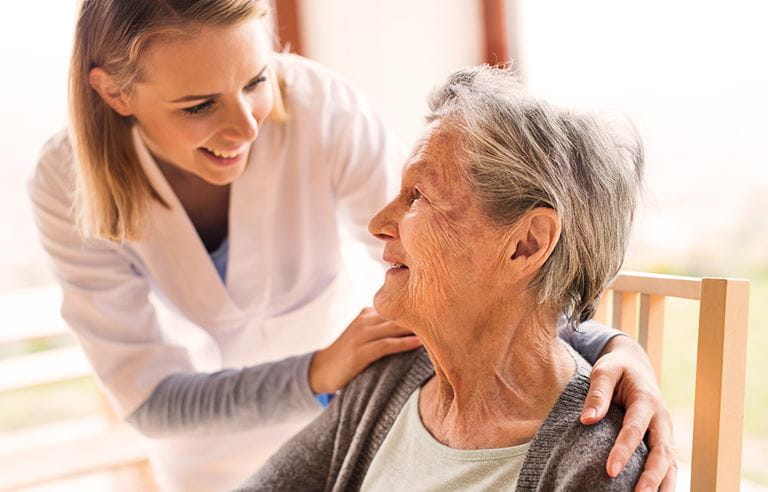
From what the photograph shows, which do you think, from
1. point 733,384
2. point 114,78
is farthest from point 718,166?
point 114,78

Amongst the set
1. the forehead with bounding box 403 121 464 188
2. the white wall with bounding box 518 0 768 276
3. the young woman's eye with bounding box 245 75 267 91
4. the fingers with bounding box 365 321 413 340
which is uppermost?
the young woman's eye with bounding box 245 75 267 91

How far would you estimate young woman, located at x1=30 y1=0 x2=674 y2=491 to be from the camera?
1.53 meters

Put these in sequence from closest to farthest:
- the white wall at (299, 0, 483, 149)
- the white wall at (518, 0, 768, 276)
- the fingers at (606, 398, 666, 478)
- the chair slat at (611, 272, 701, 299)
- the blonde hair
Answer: the fingers at (606, 398, 666, 478), the chair slat at (611, 272, 701, 299), the blonde hair, the white wall at (518, 0, 768, 276), the white wall at (299, 0, 483, 149)

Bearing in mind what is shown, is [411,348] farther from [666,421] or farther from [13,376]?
[13,376]

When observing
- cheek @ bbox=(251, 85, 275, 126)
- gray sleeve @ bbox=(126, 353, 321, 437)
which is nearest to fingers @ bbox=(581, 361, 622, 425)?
gray sleeve @ bbox=(126, 353, 321, 437)

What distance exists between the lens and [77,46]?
159 cm

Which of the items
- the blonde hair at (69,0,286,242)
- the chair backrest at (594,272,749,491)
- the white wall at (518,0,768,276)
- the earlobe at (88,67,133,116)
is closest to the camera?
the chair backrest at (594,272,749,491)

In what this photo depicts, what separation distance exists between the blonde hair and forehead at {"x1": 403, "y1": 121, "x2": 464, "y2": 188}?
1.37 feet

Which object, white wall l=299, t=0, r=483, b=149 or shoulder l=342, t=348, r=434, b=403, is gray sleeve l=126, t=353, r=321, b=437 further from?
white wall l=299, t=0, r=483, b=149

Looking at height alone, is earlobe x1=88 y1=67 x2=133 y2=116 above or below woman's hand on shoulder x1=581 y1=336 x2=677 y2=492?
above

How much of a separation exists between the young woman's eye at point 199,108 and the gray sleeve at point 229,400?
0.51 m

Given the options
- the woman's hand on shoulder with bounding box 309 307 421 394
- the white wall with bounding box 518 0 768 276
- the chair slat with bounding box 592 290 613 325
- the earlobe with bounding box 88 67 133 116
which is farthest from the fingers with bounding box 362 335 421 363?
the white wall with bounding box 518 0 768 276

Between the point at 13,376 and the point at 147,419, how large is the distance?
2.33 m

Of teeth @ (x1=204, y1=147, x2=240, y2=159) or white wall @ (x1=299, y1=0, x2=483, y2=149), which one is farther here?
white wall @ (x1=299, y1=0, x2=483, y2=149)
